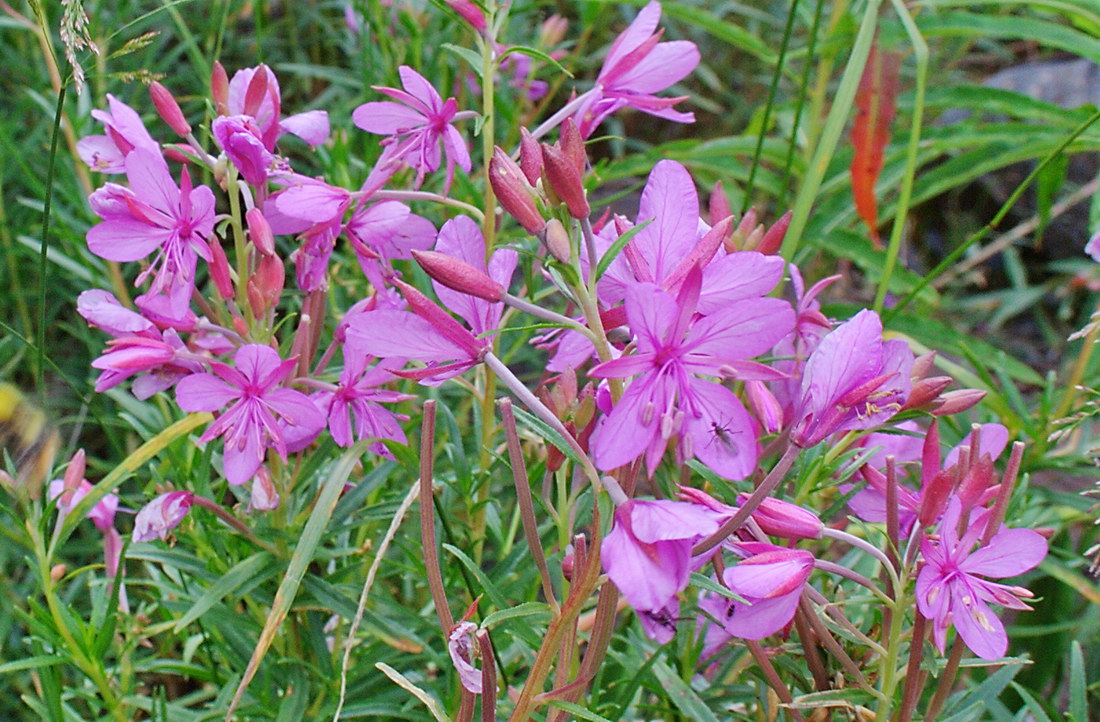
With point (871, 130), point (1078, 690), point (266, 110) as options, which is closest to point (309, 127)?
point (266, 110)

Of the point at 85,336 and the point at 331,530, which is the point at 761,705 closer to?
the point at 331,530

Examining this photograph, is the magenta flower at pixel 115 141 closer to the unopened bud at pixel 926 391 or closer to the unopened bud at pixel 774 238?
the unopened bud at pixel 774 238

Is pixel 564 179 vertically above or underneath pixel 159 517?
above

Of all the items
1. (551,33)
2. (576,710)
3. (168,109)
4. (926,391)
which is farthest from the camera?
(551,33)

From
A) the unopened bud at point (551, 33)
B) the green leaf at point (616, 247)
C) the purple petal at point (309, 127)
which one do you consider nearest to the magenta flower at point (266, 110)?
the purple petal at point (309, 127)

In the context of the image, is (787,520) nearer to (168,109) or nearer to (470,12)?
(470,12)

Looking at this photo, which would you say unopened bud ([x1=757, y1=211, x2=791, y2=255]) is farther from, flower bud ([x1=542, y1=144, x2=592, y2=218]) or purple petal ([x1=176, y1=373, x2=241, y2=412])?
purple petal ([x1=176, y1=373, x2=241, y2=412])
